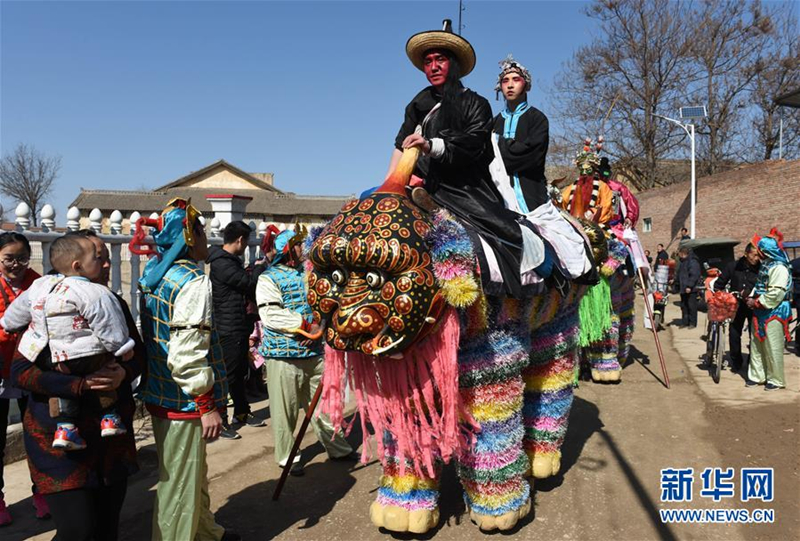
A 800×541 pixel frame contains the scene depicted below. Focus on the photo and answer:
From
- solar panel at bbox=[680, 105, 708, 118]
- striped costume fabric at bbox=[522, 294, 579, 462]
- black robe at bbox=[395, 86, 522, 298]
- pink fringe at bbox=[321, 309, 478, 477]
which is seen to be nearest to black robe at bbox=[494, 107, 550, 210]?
black robe at bbox=[395, 86, 522, 298]

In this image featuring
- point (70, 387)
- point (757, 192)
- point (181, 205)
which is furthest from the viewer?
point (757, 192)

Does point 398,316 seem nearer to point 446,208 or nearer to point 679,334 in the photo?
point 446,208

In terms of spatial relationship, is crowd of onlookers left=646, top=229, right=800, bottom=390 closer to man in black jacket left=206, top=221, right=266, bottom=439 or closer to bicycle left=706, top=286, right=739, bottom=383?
bicycle left=706, top=286, right=739, bottom=383

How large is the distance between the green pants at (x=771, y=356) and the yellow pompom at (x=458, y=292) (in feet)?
17.0

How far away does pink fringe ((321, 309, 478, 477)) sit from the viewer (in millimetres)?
2719

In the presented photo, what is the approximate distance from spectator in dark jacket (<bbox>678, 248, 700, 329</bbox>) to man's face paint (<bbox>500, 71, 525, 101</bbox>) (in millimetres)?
8510

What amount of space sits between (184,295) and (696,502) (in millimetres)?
3415

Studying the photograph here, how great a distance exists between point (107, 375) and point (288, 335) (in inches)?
71.1

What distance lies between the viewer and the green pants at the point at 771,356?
613 cm

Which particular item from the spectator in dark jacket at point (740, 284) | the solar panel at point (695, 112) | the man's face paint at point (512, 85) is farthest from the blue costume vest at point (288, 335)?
the solar panel at point (695, 112)

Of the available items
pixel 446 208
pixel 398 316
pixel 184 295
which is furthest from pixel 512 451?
pixel 184 295

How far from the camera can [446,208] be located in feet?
10.3

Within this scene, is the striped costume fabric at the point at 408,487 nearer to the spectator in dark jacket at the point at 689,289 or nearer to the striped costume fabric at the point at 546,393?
the striped costume fabric at the point at 546,393

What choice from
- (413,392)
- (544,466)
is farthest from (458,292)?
(544,466)
